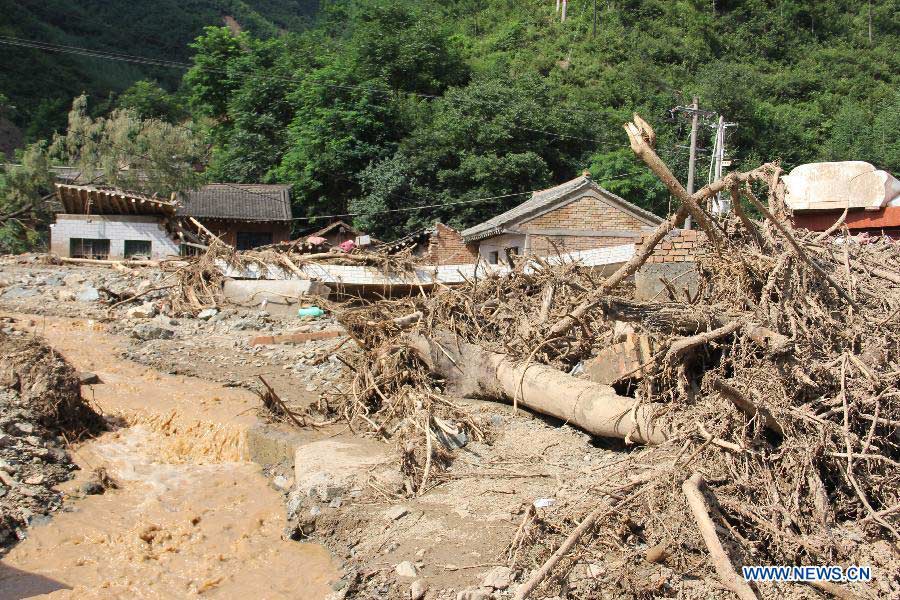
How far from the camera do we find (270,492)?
8070 millimetres

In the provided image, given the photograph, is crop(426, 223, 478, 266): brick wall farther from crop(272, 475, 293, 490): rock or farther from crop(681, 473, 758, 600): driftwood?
crop(681, 473, 758, 600): driftwood

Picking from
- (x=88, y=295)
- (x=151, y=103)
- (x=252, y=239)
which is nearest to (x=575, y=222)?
(x=252, y=239)

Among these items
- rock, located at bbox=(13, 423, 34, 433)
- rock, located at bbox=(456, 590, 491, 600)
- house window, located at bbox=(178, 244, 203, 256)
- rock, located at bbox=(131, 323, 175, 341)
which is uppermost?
house window, located at bbox=(178, 244, 203, 256)

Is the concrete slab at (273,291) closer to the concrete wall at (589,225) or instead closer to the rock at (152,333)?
the rock at (152,333)

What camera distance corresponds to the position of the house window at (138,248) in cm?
2217

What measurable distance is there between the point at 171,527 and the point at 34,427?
7.88ft

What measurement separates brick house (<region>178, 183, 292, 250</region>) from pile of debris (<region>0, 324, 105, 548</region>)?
15.6 metres

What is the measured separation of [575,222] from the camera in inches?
829

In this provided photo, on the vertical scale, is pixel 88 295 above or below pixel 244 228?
below

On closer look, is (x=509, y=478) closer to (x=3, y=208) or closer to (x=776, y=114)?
(x=3, y=208)

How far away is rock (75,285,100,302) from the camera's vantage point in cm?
1617

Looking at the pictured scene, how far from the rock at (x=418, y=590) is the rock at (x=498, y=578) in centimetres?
39

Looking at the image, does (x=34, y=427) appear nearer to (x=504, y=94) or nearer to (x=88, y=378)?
(x=88, y=378)

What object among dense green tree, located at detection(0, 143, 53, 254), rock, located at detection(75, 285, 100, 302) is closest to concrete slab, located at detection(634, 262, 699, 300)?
rock, located at detection(75, 285, 100, 302)
